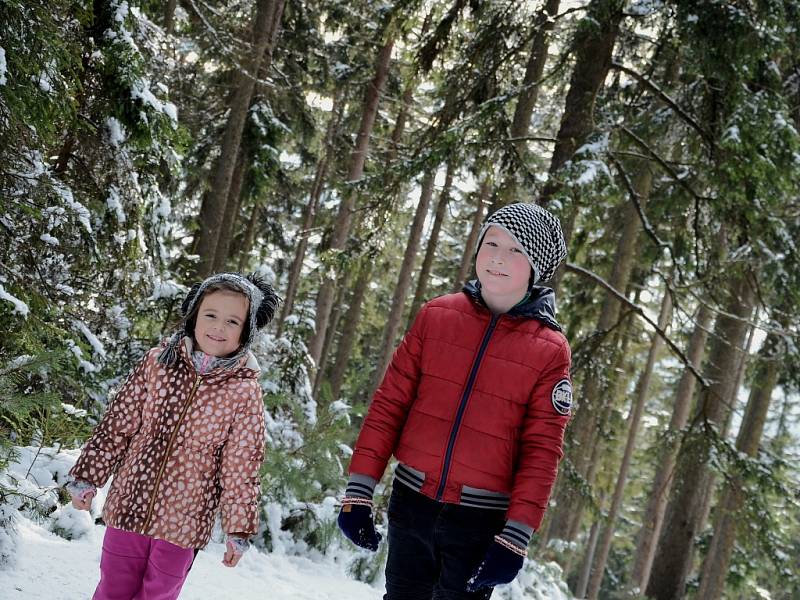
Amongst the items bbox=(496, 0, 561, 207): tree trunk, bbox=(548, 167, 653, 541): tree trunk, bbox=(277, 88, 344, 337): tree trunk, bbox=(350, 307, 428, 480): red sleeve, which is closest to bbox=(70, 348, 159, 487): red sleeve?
bbox=(350, 307, 428, 480): red sleeve

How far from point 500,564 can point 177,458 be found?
1357 mm

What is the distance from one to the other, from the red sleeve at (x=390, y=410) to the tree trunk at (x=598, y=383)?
5239 mm

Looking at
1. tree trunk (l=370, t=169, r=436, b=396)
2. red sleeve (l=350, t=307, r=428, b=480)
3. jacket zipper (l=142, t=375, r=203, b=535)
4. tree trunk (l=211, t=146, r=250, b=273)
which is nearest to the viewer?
red sleeve (l=350, t=307, r=428, b=480)

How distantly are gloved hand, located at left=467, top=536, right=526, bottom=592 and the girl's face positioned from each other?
1364mm

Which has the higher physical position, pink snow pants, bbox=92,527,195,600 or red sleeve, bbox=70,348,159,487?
red sleeve, bbox=70,348,159,487

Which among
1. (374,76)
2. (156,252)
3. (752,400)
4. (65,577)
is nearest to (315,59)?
(374,76)

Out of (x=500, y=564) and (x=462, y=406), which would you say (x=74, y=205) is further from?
(x=500, y=564)

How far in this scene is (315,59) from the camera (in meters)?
13.9

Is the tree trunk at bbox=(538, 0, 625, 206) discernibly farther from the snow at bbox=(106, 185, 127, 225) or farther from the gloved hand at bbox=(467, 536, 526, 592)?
the gloved hand at bbox=(467, 536, 526, 592)

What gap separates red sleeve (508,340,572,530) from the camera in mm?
2426

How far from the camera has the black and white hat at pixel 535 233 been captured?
8.95 ft

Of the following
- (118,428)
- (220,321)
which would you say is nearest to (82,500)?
(118,428)

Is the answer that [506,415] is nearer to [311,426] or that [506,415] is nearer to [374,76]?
[311,426]

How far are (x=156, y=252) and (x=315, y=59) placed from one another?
867 cm
